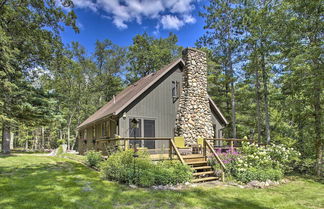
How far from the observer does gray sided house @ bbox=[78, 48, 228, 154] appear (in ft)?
37.1

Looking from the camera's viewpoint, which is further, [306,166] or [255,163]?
[306,166]

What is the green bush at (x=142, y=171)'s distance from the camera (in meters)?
6.75

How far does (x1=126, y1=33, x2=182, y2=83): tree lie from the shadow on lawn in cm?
2144

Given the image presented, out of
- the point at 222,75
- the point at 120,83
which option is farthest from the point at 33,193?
the point at 120,83

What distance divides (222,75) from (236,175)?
11692 mm

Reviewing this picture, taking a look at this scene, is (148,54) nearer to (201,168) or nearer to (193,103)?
(193,103)

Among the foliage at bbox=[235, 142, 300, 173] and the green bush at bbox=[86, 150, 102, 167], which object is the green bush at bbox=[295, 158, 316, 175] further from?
the green bush at bbox=[86, 150, 102, 167]

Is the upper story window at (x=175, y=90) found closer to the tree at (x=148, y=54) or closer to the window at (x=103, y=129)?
the window at (x=103, y=129)

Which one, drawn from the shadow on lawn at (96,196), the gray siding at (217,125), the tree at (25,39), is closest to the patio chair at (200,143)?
the gray siding at (217,125)

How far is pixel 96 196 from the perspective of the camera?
17.5 feet

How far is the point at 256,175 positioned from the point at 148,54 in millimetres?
A: 21636

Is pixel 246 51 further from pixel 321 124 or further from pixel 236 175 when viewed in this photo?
pixel 236 175

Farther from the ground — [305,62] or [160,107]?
[305,62]

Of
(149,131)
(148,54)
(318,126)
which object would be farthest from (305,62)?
(148,54)
